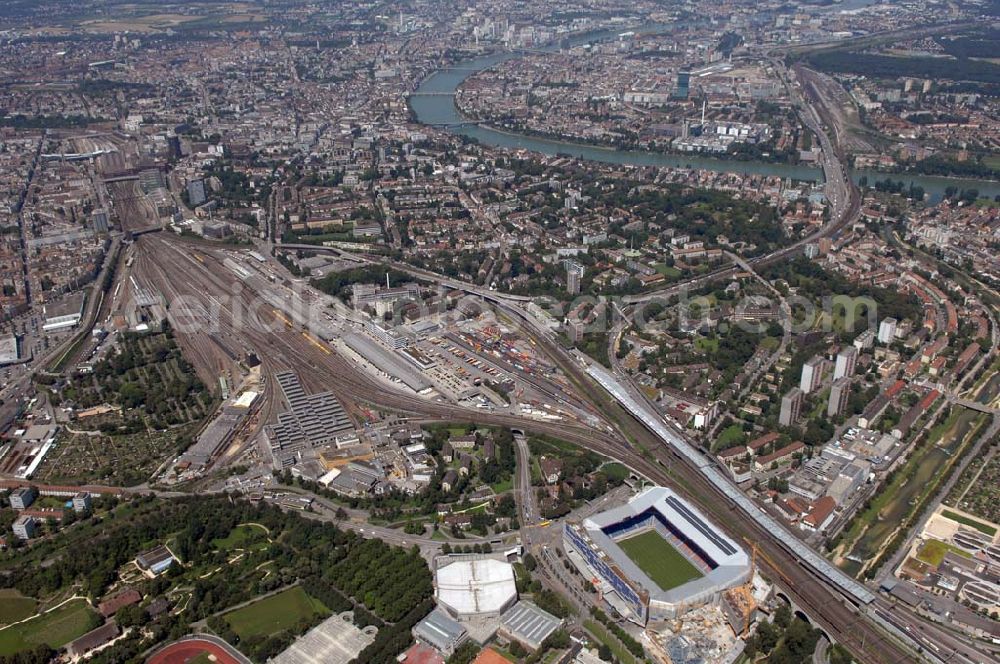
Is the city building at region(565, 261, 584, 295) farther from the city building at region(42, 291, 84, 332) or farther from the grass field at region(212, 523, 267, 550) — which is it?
the city building at region(42, 291, 84, 332)

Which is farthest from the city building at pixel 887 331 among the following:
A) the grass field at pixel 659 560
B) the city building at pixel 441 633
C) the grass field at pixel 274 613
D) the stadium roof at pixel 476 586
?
the grass field at pixel 274 613

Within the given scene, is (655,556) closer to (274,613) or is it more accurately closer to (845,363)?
(274,613)

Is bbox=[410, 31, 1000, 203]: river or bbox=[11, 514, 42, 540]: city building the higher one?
bbox=[11, 514, 42, 540]: city building

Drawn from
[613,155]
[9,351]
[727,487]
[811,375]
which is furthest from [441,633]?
[613,155]

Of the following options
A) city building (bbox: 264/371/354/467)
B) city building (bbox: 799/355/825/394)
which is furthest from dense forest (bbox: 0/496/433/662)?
city building (bbox: 799/355/825/394)

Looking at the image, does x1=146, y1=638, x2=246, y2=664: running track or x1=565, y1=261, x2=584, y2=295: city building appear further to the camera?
x1=565, y1=261, x2=584, y2=295: city building

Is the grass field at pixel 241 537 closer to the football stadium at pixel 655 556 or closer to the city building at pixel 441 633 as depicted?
the city building at pixel 441 633
